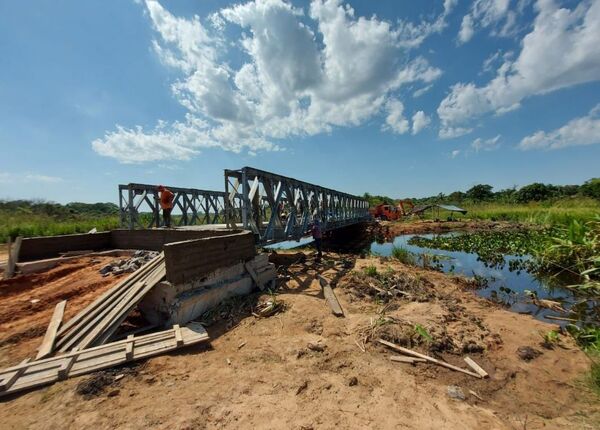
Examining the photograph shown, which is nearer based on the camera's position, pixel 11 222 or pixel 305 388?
pixel 305 388

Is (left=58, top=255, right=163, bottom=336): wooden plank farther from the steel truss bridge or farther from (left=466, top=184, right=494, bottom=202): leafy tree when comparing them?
(left=466, top=184, right=494, bottom=202): leafy tree

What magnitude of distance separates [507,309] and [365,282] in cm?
359

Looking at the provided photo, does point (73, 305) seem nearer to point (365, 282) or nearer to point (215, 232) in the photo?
point (215, 232)

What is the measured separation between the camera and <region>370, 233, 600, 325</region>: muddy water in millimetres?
7238

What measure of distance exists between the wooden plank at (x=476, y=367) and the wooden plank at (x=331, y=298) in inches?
97.5

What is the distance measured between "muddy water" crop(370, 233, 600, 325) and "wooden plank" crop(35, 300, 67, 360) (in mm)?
9879

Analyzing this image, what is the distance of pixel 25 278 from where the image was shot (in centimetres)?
768

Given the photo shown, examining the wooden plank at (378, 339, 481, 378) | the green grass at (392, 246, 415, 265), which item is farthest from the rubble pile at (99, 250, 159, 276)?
the green grass at (392, 246, 415, 265)

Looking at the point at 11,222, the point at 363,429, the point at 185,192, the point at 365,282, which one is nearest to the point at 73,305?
the point at 363,429

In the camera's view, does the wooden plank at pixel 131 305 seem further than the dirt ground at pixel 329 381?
Yes

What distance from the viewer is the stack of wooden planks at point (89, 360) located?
3785mm

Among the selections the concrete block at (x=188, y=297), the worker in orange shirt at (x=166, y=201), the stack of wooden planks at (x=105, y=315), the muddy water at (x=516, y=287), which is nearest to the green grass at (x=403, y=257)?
the muddy water at (x=516, y=287)

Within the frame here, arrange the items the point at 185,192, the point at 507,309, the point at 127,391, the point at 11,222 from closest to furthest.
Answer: the point at 127,391 → the point at 507,309 → the point at 185,192 → the point at 11,222

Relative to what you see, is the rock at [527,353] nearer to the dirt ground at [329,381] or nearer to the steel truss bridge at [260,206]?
the dirt ground at [329,381]
